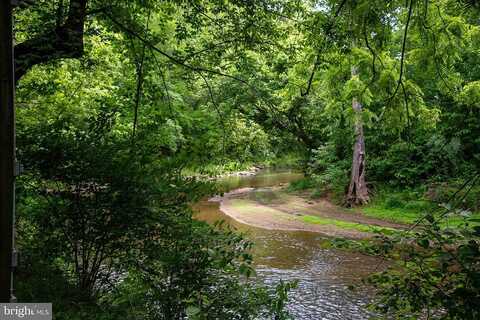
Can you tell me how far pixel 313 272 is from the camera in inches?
359

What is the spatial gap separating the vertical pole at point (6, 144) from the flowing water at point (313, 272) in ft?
10.4

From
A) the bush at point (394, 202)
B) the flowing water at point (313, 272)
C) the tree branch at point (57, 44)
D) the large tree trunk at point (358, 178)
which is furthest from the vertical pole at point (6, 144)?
the large tree trunk at point (358, 178)

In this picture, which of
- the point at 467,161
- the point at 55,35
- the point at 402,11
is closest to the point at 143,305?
the point at 55,35

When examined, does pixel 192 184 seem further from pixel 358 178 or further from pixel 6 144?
pixel 358 178

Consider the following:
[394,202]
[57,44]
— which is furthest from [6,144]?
[394,202]

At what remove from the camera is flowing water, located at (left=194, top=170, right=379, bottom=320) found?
6.91 metres

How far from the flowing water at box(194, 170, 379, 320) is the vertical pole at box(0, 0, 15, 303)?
10.4ft

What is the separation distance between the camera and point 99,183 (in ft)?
12.8

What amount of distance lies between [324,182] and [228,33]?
14978 mm

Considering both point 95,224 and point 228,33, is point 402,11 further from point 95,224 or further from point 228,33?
point 95,224

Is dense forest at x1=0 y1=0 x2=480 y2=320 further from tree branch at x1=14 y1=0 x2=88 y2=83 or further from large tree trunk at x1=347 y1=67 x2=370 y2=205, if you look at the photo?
large tree trunk at x1=347 y1=67 x2=370 y2=205

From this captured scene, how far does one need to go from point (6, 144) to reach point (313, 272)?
829 cm

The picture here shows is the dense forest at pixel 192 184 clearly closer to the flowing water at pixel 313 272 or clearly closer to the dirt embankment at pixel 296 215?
the flowing water at pixel 313 272

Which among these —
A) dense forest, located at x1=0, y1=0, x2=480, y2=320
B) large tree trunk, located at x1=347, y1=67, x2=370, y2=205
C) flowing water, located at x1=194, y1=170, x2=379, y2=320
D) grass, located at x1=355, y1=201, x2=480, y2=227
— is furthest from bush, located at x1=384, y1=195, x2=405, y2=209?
dense forest, located at x1=0, y1=0, x2=480, y2=320
